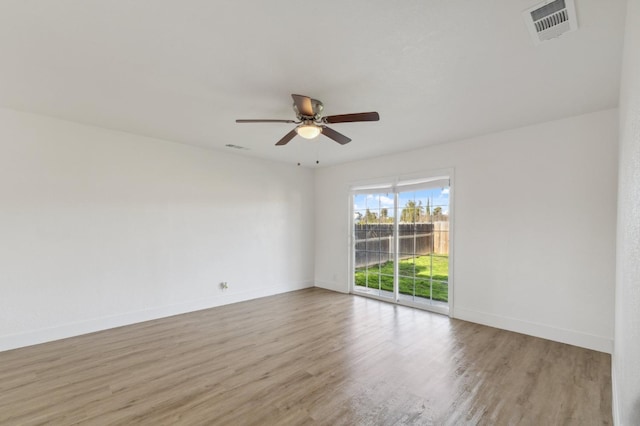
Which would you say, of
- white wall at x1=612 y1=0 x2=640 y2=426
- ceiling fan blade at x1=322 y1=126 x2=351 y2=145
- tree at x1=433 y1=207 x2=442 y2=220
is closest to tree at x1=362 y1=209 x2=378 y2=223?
tree at x1=433 y1=207 x2=442 y2=220

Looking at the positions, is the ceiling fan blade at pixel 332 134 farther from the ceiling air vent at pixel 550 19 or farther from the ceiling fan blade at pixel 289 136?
the ceiling air vent at pixel 550 19

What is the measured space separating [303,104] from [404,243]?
3468mm

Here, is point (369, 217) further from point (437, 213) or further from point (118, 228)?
point (118, 228)

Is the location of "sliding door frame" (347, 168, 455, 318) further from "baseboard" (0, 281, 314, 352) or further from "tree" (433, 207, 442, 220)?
"baseboard" (0, 281, 314, 352)

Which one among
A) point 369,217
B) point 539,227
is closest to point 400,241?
point 369,217

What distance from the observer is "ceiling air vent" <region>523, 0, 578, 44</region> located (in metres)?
1.67

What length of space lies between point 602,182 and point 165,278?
5800 millimetres

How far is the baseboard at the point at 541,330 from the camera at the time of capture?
126 inches

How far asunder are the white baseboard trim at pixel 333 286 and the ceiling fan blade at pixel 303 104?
161 inches

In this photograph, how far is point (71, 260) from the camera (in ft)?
11.9

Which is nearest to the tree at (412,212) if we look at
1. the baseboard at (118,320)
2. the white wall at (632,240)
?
the baseboard at (118,320)

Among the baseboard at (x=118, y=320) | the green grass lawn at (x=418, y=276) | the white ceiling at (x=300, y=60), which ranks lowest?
the baseboard at (x=118, y=320)

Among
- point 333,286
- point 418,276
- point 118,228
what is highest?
point 118,228

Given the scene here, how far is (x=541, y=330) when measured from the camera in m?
3.56
